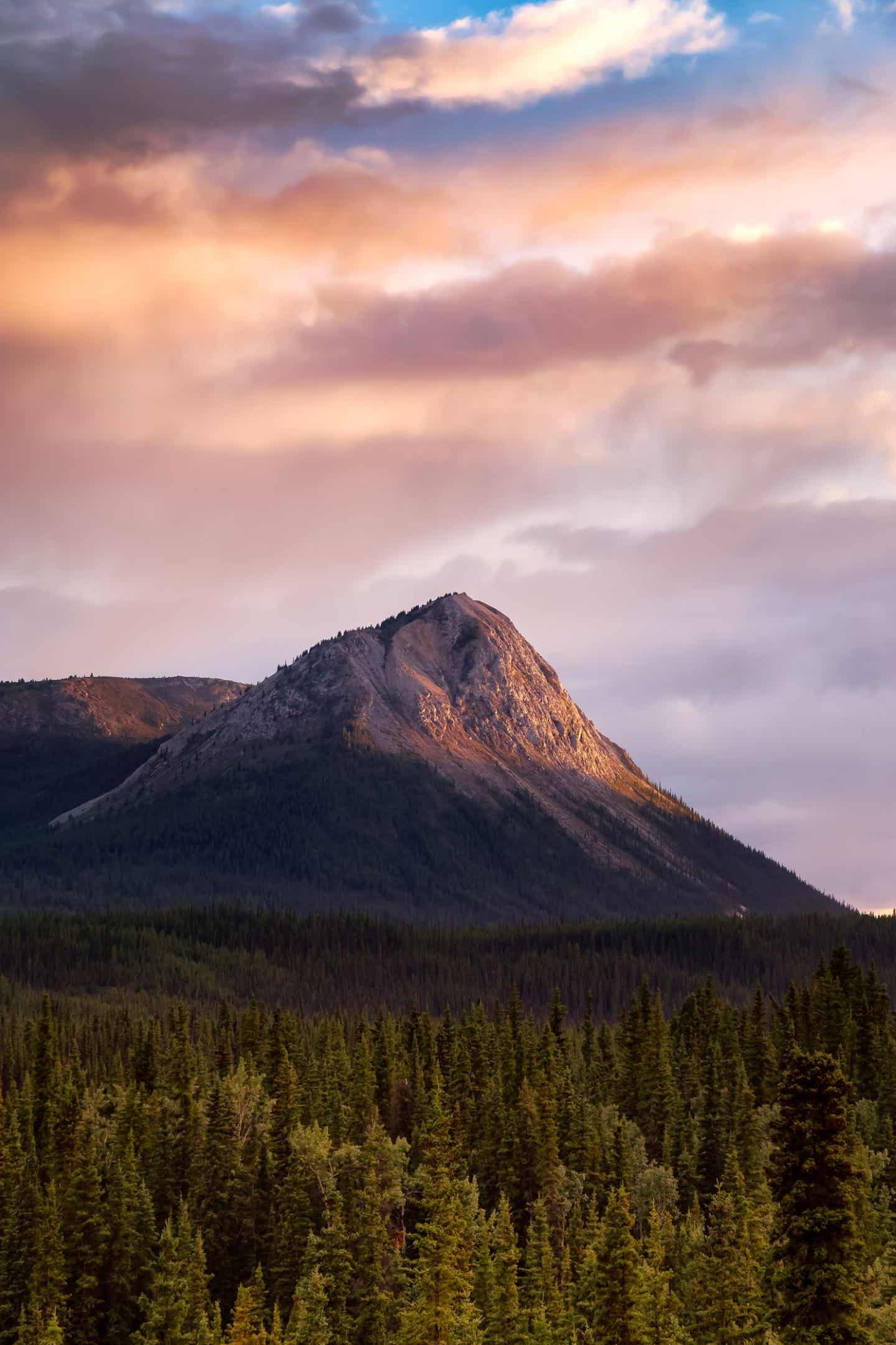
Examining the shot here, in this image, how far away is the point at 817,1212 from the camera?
184 ft

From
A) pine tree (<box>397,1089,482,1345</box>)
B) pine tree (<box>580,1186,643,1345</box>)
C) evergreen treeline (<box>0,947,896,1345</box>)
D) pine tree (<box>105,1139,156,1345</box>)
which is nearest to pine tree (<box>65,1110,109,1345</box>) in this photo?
evergreen treeline (<box>0,947,896,1345</box>)

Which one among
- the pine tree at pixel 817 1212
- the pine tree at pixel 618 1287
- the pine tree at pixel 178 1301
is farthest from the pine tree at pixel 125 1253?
the pine tree at pixel 817 1212

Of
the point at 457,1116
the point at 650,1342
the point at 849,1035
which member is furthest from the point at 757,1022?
the point at 650,1342

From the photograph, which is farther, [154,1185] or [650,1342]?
[154,1185]

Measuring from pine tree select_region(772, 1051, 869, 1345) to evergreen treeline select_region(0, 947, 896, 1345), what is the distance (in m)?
0.09

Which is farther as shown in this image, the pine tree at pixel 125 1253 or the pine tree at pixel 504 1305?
the pine tree at pixel 125 1253

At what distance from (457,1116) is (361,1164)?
3312cm

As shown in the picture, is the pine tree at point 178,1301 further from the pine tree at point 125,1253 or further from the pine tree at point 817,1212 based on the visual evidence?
the pine tree at point 817,1212

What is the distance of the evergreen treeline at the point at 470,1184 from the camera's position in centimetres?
7275

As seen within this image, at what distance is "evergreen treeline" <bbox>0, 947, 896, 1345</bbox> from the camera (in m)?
72.8

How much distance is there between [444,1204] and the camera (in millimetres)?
79875

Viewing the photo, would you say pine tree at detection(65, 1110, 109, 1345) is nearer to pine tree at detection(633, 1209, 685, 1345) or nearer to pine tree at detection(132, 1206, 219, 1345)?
pine tree at detection(132, 1206, 219, 1345)

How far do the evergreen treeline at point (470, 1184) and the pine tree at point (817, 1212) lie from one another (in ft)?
0.28

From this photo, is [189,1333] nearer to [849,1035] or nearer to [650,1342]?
[650,1342]
